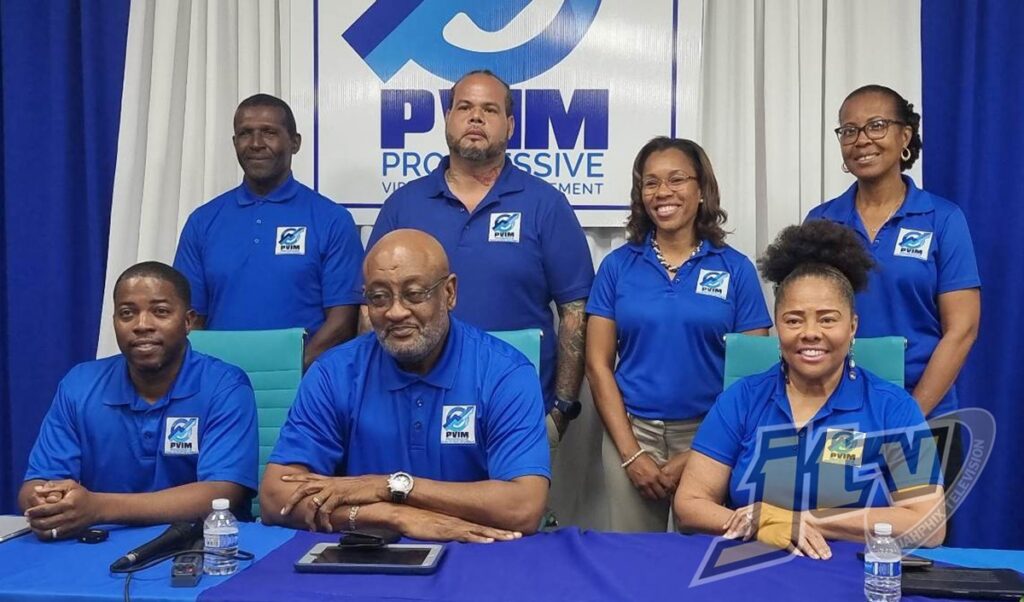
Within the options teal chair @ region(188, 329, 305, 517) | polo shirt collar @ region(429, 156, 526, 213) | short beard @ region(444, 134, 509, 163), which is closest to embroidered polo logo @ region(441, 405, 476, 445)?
teal chair @ region(188, 329, 305, 517)

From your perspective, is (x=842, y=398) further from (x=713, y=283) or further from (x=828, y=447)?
(x=713, y=283)

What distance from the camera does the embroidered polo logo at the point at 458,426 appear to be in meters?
2.35

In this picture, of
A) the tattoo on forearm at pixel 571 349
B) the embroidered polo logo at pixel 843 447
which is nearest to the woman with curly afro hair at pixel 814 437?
the embroidered polo logo at pixel 843 447

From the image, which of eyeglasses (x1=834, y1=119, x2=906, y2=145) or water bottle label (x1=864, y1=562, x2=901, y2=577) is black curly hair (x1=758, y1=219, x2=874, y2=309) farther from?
water bottle label (x1=864, y1=562, x2=901, y2=577)

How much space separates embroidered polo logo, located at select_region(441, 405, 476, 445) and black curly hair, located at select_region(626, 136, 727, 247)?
1099mm

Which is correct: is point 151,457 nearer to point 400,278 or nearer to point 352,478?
point 352,478

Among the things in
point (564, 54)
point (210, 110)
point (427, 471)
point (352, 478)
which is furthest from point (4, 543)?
point (564, 54)

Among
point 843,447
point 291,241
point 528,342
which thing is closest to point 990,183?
point 843,447

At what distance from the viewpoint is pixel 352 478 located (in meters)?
2.20

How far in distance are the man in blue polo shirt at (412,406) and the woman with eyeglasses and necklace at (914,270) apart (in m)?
1.27

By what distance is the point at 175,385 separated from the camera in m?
2.56

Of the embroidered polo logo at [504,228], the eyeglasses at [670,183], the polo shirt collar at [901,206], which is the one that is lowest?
the embroidered polo logo at [504,228]

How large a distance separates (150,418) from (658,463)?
156 cm

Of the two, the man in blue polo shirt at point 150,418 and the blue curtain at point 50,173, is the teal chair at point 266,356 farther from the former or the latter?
the blue curtain at point 50,173
